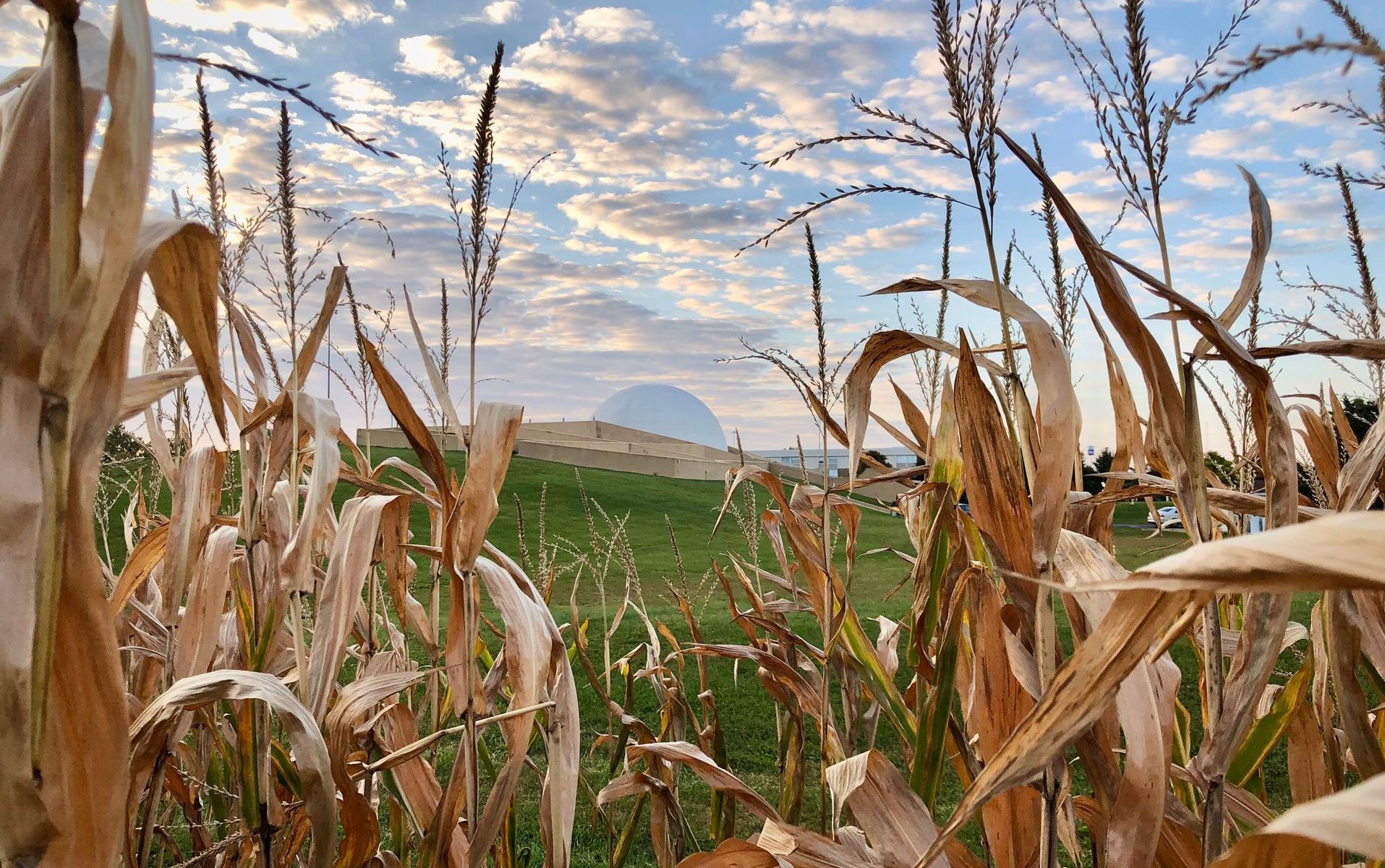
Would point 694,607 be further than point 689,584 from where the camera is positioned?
No

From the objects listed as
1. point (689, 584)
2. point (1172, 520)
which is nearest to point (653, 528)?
point (689, 584)

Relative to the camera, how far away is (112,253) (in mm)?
509

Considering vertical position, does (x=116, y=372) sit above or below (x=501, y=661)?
above

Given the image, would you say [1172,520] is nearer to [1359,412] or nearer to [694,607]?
[1359,412]

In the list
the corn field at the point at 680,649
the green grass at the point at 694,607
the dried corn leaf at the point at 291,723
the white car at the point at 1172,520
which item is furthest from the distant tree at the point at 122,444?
the white car at the point at 1172,520

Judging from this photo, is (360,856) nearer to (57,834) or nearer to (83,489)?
(57,834)

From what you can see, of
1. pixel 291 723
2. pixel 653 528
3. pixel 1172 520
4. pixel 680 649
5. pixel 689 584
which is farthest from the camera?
pixel 653 528

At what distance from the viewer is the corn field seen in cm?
50

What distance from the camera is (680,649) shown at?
1.85 meters

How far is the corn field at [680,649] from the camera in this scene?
0.50 metres

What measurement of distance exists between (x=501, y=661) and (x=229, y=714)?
49 centimetres

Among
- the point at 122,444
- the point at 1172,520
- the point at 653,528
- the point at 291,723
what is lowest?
the point at 653,528

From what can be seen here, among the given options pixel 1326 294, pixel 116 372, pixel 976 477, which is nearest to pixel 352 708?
pixel 116 372

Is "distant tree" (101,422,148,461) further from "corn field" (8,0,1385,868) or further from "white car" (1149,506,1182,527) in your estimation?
"white car" (1149,506,1182,527)
